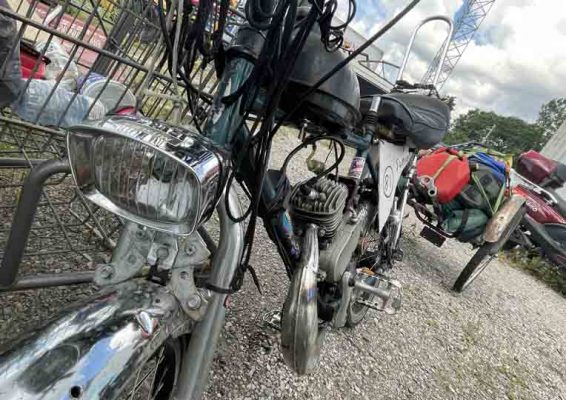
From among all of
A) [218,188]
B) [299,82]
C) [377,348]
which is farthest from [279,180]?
[377,348]

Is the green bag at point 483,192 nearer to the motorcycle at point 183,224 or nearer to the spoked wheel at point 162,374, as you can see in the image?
the motorcycle at point 183,224

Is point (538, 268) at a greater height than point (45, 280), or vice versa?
point (538, 268)

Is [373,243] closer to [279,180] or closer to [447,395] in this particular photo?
[447,395]

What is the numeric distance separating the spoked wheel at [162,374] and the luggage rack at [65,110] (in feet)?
1.04

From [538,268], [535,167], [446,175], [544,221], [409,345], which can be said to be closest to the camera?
[409,345]

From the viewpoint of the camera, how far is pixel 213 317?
0.86m

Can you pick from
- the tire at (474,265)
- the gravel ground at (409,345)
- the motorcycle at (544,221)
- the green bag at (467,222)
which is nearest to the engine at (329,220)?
the gravel ground at (409,345)

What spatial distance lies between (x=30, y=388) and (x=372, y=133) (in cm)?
134

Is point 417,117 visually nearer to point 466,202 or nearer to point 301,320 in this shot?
point 301,320

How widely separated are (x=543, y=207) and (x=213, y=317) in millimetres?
5500

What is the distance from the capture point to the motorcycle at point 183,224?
626 millimetres

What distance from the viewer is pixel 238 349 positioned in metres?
1.64

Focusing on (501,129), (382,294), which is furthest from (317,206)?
(501,129)

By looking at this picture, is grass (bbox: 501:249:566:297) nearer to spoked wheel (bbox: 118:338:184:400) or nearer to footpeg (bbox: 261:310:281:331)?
footpeg (bbox: 261:310:281:331)
